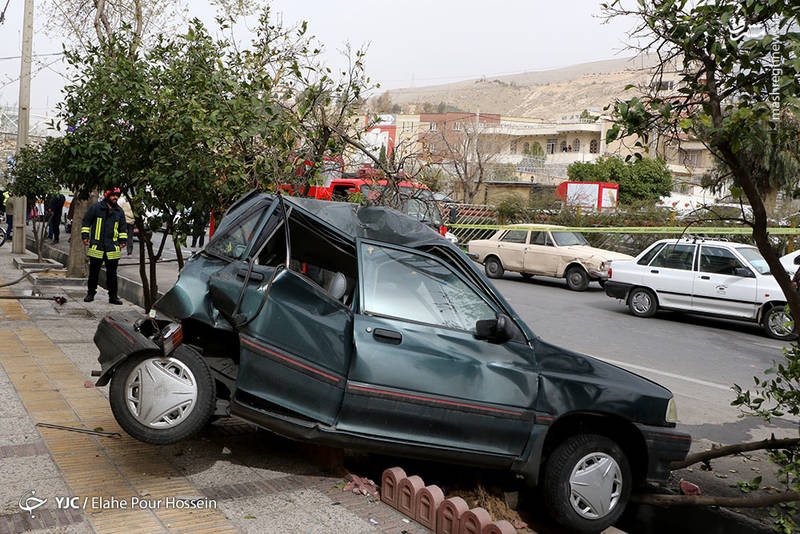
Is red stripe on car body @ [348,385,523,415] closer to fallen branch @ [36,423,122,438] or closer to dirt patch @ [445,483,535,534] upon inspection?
dirt patch @ [445,483,535,534]

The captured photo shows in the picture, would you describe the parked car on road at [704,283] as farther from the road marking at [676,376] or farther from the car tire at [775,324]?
the road marking at [676,376]

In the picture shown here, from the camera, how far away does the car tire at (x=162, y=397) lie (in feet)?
14.6

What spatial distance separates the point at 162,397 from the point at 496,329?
2029mm

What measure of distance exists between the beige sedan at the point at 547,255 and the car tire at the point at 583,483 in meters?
15.1

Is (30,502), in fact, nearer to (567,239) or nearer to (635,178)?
(567,239)

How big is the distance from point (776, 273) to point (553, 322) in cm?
936

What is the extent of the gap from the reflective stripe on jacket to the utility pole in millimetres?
9168

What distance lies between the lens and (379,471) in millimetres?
5402

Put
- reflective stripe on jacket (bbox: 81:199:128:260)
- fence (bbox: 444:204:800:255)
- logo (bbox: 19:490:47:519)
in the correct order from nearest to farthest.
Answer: logo (bbox: 19:490:47:519)
reflective stripe on jacket (bbox: 81:199:128:260)
fence (bbox: 444:204:800:255)

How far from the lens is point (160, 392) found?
14.7 ft

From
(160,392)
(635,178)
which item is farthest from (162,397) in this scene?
(635,178)

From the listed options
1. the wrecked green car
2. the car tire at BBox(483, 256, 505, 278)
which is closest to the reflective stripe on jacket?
the wrecked green car

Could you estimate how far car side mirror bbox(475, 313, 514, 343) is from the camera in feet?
14.8

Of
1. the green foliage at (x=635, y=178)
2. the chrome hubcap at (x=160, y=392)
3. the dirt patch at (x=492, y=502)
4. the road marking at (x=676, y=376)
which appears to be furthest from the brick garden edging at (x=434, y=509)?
the green foliage at (x=635, y=178)
